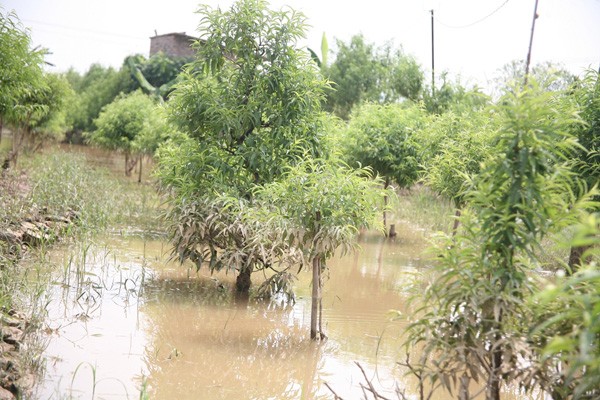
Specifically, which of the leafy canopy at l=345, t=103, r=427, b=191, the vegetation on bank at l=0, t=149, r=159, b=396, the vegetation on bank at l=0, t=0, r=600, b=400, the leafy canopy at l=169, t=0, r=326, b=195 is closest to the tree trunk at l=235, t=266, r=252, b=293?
the vegetation on bank at l=0, t=0, r=600, b=400

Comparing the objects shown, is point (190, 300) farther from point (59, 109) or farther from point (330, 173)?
point (59, 109)

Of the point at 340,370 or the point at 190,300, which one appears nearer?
the point at 340,370

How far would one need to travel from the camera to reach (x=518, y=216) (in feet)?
13.0

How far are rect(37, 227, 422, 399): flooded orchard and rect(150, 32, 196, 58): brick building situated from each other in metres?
42.3

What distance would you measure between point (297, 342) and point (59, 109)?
809 inches

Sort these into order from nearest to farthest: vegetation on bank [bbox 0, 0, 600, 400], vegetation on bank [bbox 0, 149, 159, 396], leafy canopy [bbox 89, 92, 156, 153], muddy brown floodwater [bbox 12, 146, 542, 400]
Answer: vegetation on bank [bbox 0, 0, 600, 400] → vegetation on bank [bbox 0, 149, 159, 396] → muddy brown floodwater [bbox 12, 146, 542, 400] → leafy canopy [bbox 89, 92, 156, 153]

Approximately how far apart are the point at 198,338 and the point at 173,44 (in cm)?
4772

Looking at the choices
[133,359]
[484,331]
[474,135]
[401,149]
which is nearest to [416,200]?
[401,149]

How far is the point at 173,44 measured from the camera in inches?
2056

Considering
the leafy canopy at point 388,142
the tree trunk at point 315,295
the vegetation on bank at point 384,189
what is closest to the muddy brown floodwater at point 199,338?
the tree trunk at point 315,295

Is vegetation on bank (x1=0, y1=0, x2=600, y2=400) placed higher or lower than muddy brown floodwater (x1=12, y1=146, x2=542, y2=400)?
higher

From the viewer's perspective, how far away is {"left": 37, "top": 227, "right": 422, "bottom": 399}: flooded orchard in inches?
240

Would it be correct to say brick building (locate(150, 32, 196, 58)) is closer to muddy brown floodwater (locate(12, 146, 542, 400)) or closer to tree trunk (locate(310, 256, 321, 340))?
muddy brown floodwater (locate(12, 146, 542, 400))

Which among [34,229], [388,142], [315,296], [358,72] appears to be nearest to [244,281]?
[315,296]
